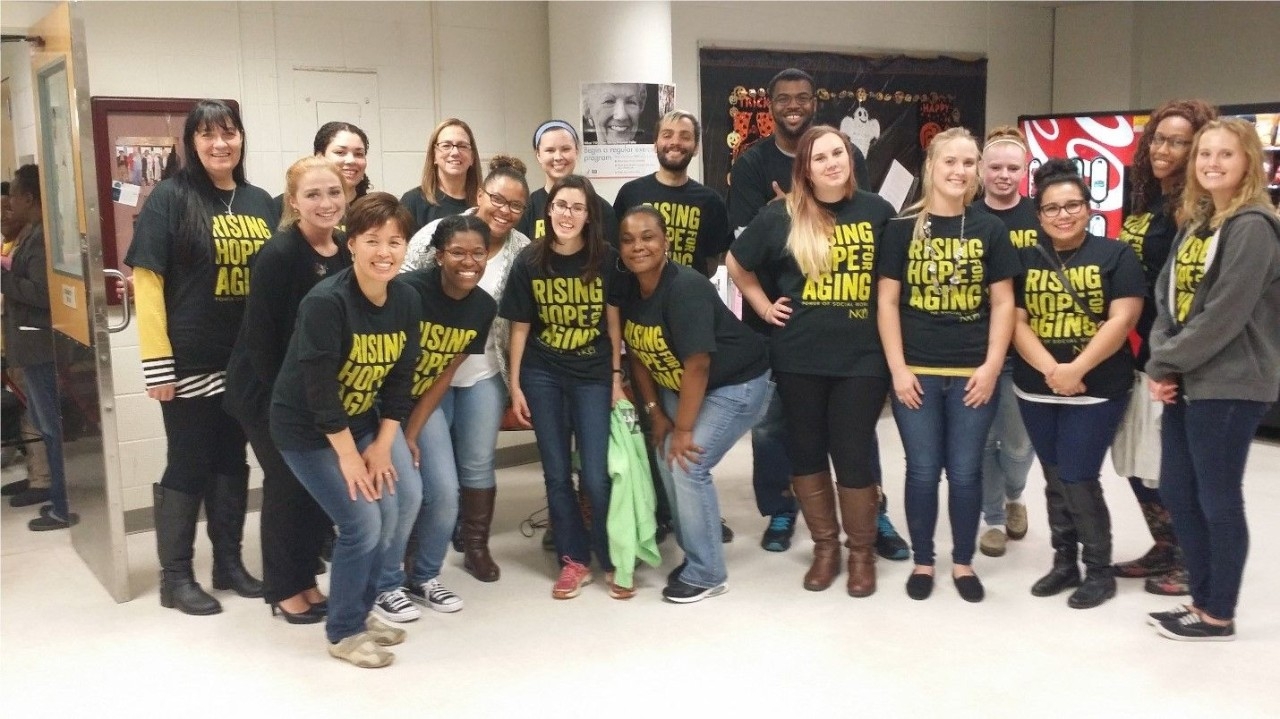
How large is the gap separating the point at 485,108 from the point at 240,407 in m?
2.41

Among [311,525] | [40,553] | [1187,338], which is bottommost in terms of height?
[40,553]

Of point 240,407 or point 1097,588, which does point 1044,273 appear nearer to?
point 1097,588

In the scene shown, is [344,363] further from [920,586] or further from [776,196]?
[920,586]

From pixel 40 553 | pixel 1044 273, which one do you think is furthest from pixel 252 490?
pixel 1044 273

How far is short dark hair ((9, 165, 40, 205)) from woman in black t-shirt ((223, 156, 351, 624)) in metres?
1.72

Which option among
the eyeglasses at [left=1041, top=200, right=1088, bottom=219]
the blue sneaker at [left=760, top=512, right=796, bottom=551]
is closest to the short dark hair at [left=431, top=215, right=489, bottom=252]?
the blue sneaker at [left=760, top=512, right=796, bottom=551]

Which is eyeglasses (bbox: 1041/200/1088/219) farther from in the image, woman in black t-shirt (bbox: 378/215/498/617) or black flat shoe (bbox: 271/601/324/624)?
black flat shoe (bbox: 271/601/324/624)

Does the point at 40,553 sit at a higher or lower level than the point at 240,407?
lower

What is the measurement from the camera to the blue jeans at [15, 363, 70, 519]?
438cm

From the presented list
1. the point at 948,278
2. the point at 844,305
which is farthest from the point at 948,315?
the point at 844,305

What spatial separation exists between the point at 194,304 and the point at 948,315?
7.42 ft

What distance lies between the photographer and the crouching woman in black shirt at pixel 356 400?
2.78m

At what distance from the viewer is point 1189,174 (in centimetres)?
298

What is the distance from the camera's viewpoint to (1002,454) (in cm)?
395
